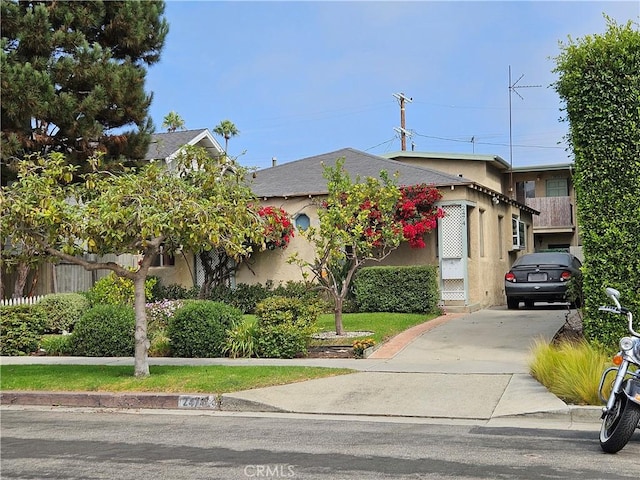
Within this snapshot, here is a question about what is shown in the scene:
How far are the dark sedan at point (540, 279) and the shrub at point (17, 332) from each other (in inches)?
448

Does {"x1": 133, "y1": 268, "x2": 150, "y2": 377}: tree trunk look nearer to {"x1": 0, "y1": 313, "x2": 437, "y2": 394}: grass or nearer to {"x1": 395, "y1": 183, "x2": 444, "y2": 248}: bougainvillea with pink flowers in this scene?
{"x1": 0, "y1": 313, "x2": 437, "y2": 394}: grass

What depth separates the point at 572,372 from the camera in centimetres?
844

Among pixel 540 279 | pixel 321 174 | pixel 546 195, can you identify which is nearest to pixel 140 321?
pixel 540 279

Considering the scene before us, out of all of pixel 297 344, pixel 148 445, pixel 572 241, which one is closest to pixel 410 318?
pixel 297 344

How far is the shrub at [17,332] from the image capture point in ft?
46.4

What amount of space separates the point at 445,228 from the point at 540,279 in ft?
9.17

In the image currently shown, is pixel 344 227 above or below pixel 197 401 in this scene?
above

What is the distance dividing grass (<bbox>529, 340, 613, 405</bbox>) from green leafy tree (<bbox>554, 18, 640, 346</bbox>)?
100cm

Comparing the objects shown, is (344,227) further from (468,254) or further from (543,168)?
(543,168)

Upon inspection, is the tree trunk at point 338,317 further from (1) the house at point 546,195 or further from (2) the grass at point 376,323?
(1) the house at point 546,195

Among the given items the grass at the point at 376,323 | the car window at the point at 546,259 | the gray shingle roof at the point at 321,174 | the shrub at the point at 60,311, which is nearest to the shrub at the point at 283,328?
the grass at the point at 376,323

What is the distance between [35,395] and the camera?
9914 millimetres

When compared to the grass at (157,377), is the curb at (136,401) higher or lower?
lower

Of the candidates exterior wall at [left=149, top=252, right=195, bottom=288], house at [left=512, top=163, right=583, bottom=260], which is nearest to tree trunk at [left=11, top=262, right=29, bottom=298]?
exterior wall at [left=149, top=252, right=195, bottom=288]
